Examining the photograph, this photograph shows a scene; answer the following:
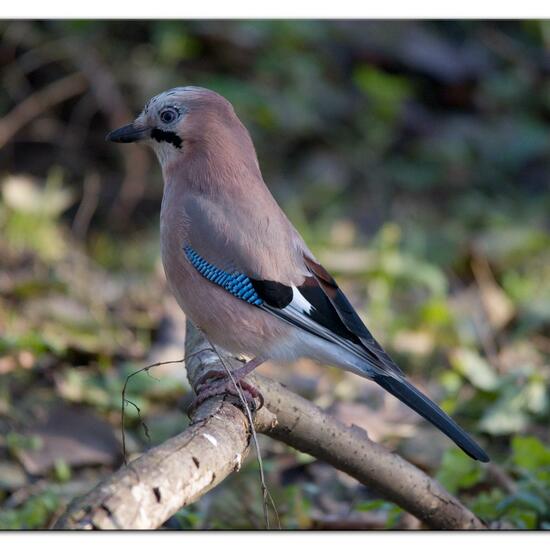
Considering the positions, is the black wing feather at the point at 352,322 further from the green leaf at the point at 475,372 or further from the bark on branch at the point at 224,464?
the green leaf at the point at 475,372

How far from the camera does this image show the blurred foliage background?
3.75 metres

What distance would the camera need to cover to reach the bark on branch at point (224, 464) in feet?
6.29

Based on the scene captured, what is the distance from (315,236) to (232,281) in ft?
9.52

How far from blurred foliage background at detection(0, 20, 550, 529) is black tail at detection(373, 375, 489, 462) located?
53cm

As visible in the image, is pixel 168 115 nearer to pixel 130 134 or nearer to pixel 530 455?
pixel 130 134

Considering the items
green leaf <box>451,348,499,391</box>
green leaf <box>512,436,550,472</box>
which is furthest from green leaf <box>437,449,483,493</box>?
green leaf <box>451,348,499,391</box>

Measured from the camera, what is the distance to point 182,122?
123 inches

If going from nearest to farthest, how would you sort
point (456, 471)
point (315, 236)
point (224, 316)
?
point (224, 316) < point (456, 471) < point (315, 236)

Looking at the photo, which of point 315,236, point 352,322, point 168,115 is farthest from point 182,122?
point 315,236

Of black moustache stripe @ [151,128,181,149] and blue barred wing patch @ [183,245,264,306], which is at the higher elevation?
black moustache stripe @ [151,128,181,149]

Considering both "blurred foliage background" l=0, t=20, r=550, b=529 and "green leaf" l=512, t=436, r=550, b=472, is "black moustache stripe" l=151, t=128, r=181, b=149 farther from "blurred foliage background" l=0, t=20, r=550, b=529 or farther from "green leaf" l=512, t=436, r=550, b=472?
"green leaf" l=512, t=436, r=550, b=472

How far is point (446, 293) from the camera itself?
5609mm

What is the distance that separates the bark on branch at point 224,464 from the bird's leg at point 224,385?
0.03 meters
